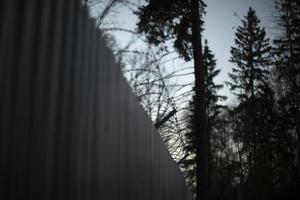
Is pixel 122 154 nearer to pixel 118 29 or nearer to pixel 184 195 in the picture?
pixel 184 195

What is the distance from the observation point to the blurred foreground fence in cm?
153

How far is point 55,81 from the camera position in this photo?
1.90m

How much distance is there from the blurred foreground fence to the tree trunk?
6241 millimetres

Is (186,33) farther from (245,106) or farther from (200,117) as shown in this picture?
(245,106)

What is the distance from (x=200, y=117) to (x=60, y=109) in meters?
7.92

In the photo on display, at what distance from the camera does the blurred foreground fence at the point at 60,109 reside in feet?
5.02

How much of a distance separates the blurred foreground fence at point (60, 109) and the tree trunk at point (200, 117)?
6.24 meters

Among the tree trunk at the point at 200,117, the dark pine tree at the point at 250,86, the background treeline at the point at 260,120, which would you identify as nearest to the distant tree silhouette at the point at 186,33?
the tree trunk at the point at 200,117

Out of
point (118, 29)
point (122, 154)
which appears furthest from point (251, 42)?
point (122, 154)

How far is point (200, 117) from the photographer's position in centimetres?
951

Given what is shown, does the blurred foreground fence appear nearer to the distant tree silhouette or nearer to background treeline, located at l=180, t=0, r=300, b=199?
the distant tree silhouette

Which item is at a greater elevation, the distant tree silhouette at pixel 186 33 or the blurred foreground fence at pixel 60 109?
the distant tree silhouette at pixel 186 33

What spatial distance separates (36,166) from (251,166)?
21495 mm

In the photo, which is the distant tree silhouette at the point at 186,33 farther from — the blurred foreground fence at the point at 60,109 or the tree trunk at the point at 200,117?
the blurred foreground fence at the point at 60,109
